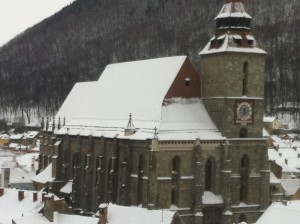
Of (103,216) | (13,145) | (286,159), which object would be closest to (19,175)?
(286,159)

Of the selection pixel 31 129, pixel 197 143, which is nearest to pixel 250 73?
pixel 197 143

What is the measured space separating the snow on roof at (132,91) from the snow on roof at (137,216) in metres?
13.3

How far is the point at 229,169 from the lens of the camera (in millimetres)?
54094

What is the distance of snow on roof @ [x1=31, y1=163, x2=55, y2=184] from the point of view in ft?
230

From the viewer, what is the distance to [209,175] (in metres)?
54.6

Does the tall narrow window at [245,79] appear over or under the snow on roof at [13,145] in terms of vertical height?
over

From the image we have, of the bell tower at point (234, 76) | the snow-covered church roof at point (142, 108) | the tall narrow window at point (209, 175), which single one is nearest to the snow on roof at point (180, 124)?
the snow-covered church roof at point (142, 108)

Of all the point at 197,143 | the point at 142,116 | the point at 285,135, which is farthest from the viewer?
the point at 285,135

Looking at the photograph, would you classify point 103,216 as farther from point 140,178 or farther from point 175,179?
point 140,178

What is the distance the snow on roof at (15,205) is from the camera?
51794mm

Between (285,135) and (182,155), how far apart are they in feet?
277

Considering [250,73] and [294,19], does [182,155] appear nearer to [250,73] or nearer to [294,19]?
[250,73]

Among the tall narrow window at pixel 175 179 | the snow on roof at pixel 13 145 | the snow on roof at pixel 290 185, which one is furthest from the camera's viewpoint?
the snow on roof at pixel 13 145

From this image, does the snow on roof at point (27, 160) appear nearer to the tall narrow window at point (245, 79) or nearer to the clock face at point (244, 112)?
the clock face at point (244, 112)
